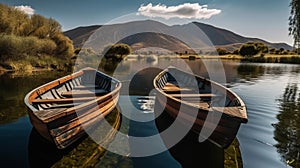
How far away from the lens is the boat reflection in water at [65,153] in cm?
565

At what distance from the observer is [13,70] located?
29484 mm

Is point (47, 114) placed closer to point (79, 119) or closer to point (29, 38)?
point (79, 119)

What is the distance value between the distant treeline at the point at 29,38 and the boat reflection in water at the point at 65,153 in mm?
27848

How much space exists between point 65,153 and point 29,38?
32.0 metres

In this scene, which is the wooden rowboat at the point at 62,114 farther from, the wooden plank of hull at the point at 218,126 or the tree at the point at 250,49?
the tree at the point at 250,49

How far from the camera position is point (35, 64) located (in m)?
32.9

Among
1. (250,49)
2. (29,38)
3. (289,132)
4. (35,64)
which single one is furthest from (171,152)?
(250,49)

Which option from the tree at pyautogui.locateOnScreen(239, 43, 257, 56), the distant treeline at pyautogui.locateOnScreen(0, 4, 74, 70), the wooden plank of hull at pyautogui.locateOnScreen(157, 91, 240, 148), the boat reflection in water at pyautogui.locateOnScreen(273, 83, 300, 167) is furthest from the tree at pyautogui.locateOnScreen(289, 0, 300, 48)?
the tree at pyautogui.locateOnScreen(239, 43, 257, 56)

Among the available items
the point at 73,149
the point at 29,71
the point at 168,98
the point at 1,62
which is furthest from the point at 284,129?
the point at 1,62

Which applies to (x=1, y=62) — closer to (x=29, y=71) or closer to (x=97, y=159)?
(x=29, y=71)

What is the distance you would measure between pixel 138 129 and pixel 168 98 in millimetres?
1857

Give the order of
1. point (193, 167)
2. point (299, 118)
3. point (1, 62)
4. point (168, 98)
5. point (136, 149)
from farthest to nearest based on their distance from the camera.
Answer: point (1, 62)
point (299, 118)
point (168, 98)
point (136, 149)
point (193, 167)

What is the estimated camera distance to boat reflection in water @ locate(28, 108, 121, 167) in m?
5.65

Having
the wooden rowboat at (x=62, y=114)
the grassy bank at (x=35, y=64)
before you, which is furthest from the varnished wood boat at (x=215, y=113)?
the grassy bank at (x=35, y=64)
